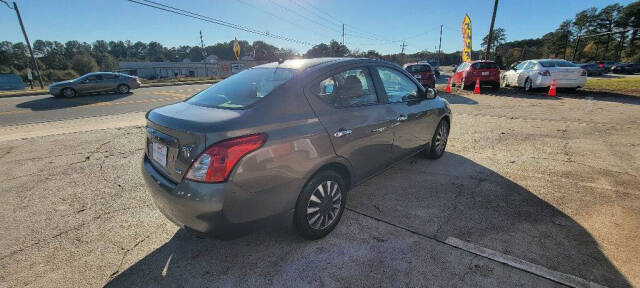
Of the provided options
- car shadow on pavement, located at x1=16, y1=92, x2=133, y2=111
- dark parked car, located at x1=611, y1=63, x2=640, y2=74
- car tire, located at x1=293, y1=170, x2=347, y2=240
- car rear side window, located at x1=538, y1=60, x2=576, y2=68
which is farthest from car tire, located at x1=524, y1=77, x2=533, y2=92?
dark parked car, located at x1=611, y1=63, x2=640, y2=74

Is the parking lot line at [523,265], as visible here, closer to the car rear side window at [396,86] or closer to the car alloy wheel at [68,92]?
the car rear side window at [396,86]

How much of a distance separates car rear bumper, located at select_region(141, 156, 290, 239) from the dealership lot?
0.40 metres

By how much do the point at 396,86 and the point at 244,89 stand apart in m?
1.81

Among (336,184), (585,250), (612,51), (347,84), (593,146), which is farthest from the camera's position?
(612,51)

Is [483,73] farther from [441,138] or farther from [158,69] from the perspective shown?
[158,69]

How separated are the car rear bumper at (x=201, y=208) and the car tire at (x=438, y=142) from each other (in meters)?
2.84

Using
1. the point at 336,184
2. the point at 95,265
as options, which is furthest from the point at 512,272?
the point at 95,265

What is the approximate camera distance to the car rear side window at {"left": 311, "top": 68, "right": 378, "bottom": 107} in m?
2.55

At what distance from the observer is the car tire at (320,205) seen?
2.33m

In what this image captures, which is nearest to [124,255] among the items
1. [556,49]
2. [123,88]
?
[123,88]

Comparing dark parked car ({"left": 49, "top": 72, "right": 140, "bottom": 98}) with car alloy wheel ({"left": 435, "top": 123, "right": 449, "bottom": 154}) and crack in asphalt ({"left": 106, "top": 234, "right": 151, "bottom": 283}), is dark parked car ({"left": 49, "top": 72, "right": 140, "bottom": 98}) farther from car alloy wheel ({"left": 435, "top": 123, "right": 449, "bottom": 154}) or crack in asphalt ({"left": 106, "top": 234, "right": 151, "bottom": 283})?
car alloy wheel ({"left": 435, "top": 123, "right": 449, "bottom": 154})

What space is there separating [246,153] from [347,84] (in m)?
1.33

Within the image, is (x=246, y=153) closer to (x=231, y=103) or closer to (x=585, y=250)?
(x=231, y=103)

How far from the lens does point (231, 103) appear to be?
2377mm
